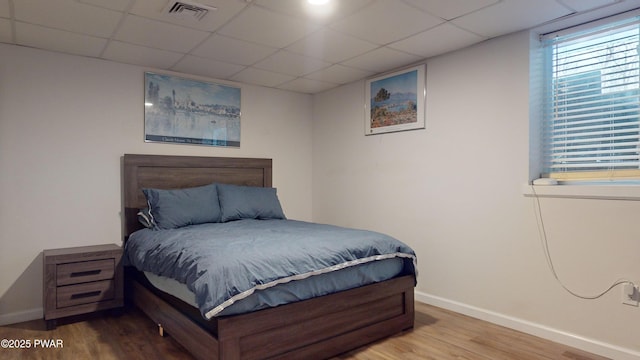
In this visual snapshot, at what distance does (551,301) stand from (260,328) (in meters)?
2.04

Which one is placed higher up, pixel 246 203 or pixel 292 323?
pixel 246 203

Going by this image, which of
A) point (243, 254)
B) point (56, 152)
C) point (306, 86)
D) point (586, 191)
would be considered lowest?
point (243, 254)

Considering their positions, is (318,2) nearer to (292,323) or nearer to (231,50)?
(231,50)

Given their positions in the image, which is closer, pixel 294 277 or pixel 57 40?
pixel 294 277

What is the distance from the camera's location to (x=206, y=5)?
2.48 m

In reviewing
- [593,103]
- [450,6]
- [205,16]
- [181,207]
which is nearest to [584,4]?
[593,103]

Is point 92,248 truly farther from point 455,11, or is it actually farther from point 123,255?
point 455,11

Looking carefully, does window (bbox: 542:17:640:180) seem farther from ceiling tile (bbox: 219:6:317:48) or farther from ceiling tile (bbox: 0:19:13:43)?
ceiling tile (bbox: 0:19:13:43)

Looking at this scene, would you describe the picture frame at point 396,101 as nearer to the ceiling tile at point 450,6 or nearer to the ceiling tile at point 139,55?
the ceiling tile at point 450,6

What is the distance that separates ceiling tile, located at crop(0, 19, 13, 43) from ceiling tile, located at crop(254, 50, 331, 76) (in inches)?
73.2

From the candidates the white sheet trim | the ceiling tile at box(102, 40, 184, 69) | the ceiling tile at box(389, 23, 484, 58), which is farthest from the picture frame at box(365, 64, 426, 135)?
the ceiling tile at box(102, 40, 184, 69)

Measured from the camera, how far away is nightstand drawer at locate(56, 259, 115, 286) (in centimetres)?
302

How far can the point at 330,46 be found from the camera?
3.24m

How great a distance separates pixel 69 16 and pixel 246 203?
80.5 inches
